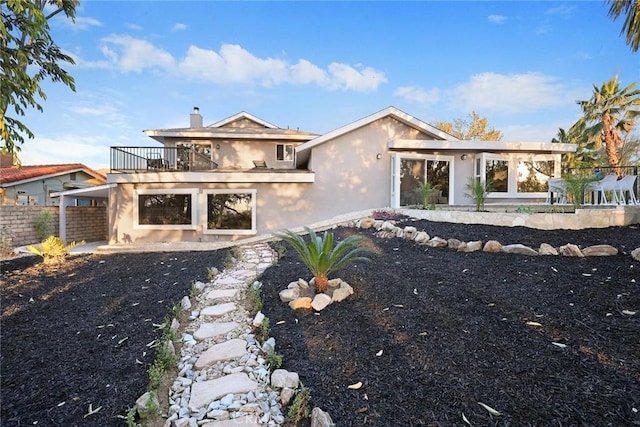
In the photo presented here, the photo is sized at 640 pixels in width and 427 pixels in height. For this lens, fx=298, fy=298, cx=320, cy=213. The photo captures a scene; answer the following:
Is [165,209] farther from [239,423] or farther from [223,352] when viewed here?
[239,423]

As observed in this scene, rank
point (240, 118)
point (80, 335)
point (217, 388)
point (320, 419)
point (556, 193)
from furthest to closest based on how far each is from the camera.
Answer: point (240, 118) < point (556, 193) < point (80, 335) < point (217, 388) < point (320, 419)

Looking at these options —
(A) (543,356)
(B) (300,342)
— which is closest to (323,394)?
(B) (300,342)

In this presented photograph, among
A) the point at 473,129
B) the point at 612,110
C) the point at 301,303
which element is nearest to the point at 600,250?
the point at 301,303

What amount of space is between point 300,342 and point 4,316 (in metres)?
3.93

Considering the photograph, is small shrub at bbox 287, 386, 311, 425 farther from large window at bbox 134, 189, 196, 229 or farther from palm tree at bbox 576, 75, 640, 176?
palm tree at bbox 576, 75, 640, 176

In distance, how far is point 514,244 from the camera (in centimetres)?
525

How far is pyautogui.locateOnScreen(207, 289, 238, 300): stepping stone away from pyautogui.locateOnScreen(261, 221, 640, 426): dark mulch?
0.63 metres

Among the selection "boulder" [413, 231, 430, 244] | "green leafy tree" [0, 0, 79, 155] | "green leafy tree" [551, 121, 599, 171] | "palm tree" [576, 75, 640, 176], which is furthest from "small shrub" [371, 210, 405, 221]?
"palm tree" [576, 75, 640, 176]

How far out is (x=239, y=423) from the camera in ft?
6.47

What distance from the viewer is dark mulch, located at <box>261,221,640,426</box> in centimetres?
181

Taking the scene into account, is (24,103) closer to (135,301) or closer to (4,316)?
(4,316)

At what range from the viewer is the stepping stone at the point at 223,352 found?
2724 millimetres

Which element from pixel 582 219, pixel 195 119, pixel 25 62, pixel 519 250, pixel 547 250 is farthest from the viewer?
pixel 195 119

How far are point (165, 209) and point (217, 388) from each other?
978cm
